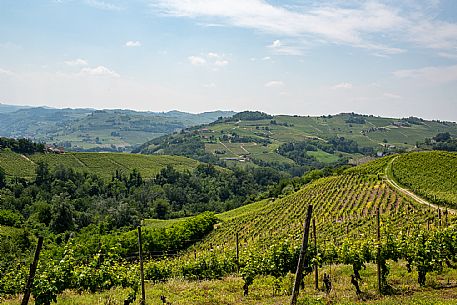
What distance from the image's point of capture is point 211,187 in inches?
5566

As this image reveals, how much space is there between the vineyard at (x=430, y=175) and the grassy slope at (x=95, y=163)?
92362 mm

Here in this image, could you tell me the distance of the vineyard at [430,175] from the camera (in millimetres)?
52966

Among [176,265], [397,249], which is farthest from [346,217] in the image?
[397,249]

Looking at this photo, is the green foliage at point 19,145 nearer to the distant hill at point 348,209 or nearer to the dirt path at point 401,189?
the distant hill at point 348,209

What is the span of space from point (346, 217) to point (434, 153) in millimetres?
37315

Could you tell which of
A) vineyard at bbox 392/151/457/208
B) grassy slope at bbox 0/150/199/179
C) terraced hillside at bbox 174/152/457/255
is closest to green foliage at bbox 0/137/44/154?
grassy slope at bbox 0/150/199/179

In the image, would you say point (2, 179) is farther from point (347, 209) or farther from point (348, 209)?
point (348, 209)

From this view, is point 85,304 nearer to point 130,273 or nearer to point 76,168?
point 130,273

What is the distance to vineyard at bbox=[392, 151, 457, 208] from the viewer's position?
52966mm

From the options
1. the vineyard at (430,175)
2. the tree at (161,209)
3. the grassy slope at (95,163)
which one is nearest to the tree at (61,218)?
the tree at (161,209)

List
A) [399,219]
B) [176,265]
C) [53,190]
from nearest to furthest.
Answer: [176,265]
[399,219]
[53,190]

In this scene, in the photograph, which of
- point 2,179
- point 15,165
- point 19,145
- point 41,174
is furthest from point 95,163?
point 2,179

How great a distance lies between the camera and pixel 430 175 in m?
64.8

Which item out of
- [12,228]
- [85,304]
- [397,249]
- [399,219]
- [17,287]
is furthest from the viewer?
[12,228]
